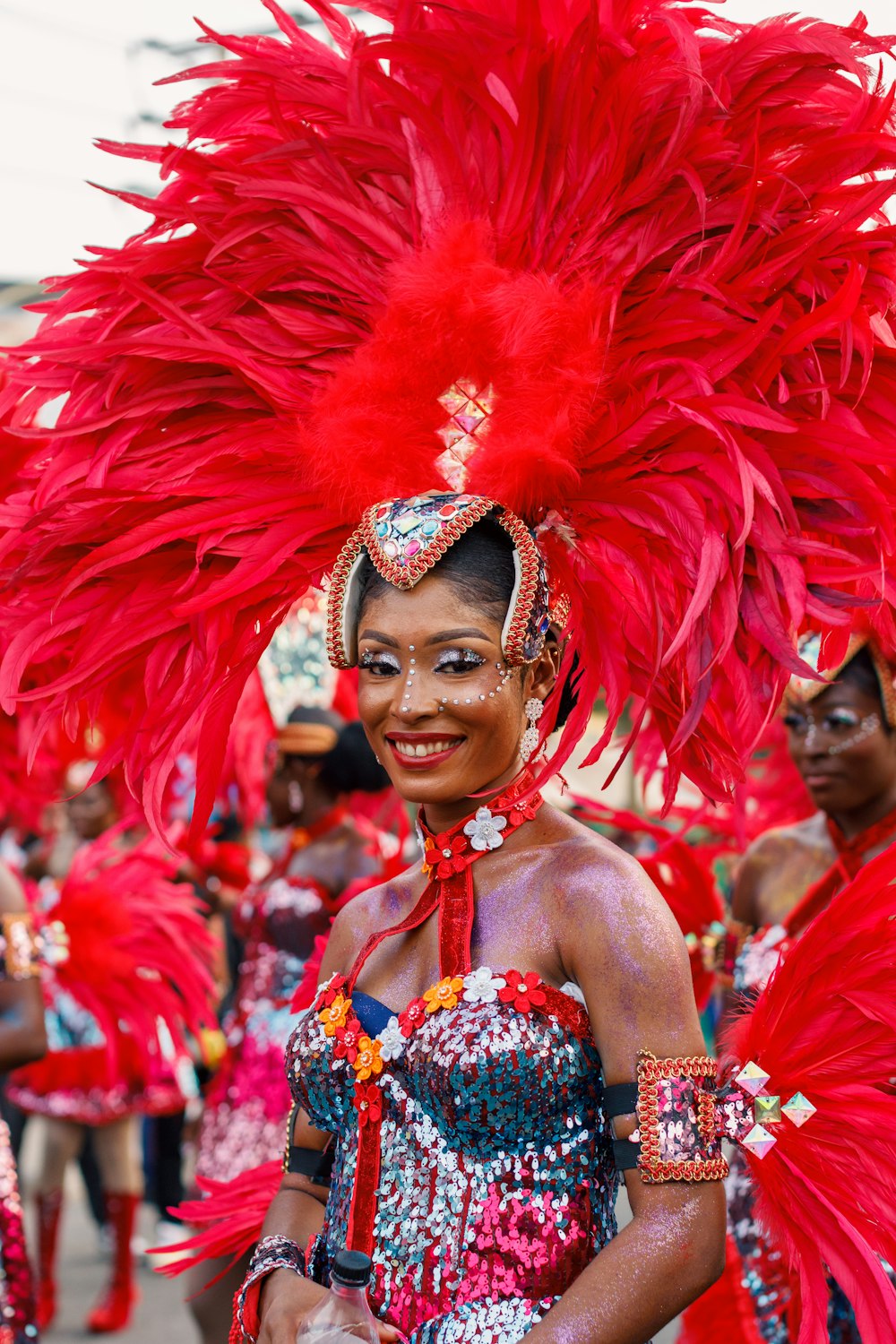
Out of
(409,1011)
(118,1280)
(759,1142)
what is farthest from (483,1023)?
(118,1280)

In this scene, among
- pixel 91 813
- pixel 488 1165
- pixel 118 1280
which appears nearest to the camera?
pixel 488 1165

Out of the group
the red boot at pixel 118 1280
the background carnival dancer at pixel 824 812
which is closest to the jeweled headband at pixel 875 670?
the background carnival dancer at pixel 824 812

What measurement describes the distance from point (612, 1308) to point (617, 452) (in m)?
1.29

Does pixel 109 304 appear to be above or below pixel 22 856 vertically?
above

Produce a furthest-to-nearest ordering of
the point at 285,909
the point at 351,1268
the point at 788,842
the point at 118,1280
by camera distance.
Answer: the point at 118,1280 → the point at 285,909 → the point at 788,842 → the point at 351,1268

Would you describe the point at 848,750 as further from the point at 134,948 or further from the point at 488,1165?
the point at 134,948

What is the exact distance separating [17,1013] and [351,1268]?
2072 millimetres

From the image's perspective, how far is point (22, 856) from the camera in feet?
27.8

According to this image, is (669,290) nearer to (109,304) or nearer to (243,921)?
(109,304)

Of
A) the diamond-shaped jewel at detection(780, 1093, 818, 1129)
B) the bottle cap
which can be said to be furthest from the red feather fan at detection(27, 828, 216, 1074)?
the diamond-shaped jewel at detection(780, 1093, 818, 1129)

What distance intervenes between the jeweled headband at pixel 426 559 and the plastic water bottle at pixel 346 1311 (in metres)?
0.92

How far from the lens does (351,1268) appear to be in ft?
7.28

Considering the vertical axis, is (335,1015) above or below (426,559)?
below

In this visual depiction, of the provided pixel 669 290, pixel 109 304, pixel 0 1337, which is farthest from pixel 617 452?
pixel 0 1337
